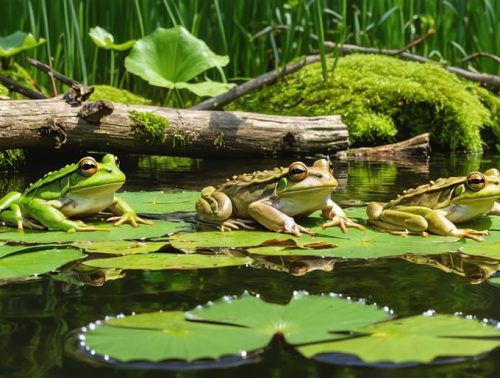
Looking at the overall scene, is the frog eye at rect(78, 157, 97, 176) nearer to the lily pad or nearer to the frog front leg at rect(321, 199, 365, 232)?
the frog front leg at rect(321, 199, 365, 232)

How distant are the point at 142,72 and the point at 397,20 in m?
3.26

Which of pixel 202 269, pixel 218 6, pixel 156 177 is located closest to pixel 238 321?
pixel 202 269

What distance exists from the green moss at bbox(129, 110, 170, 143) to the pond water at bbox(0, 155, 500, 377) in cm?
382

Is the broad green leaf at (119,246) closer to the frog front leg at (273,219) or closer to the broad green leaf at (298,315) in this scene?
the frog front leg at (273,219)

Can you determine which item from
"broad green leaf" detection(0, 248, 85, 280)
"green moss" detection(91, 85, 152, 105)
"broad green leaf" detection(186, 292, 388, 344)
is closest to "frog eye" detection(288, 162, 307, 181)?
"broad green leaf" detection(0, 248, 85, 280)

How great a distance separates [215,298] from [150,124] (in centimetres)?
426

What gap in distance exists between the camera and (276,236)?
10.8 ft

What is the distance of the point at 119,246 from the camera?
312cm

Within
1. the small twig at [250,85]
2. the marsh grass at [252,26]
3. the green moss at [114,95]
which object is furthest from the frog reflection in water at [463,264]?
the green moss at [114,95]

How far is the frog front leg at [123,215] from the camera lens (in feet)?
11.9

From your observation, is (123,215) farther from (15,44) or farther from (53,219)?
(15,44)

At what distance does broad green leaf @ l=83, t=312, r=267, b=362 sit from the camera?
178 cm

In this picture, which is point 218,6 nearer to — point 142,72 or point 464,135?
point 142,72

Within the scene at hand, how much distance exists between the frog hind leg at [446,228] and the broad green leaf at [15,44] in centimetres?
462
